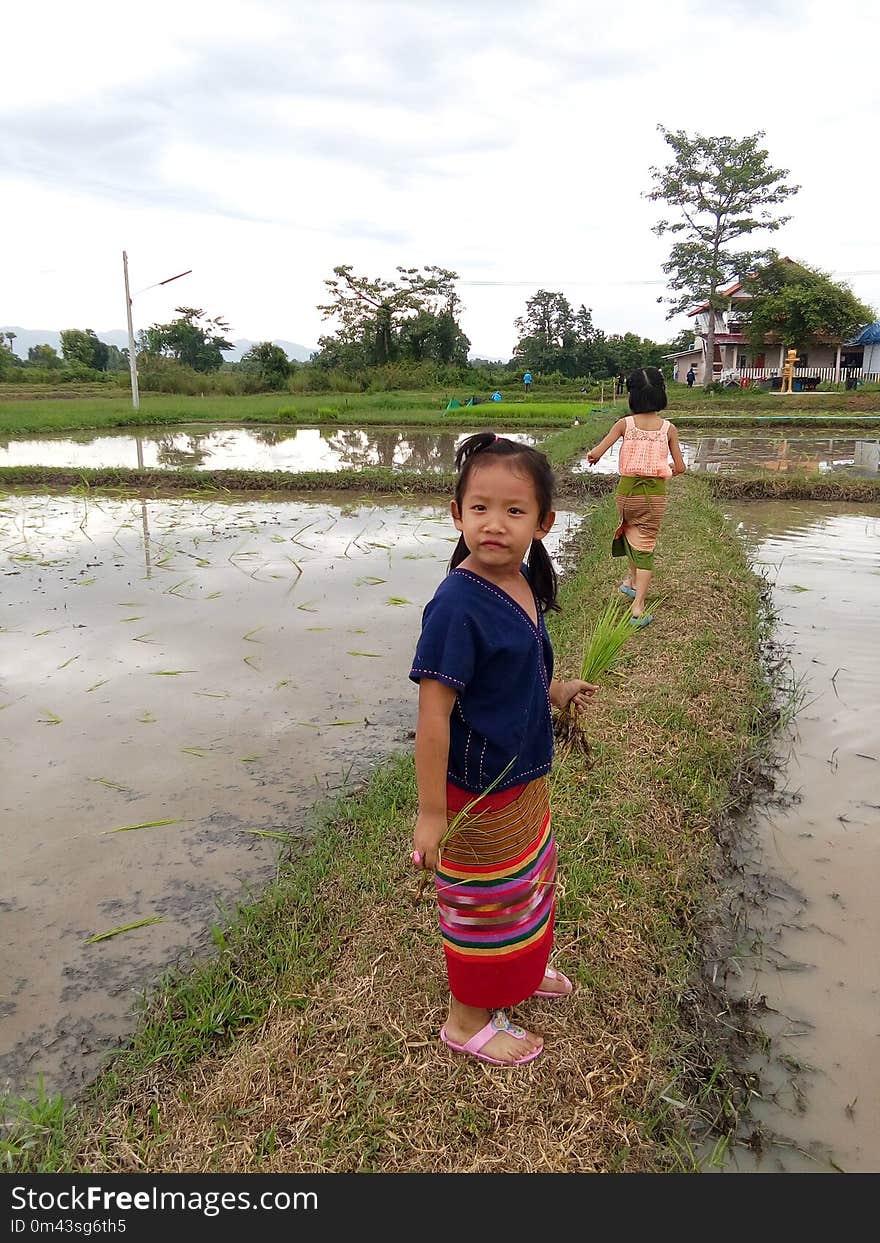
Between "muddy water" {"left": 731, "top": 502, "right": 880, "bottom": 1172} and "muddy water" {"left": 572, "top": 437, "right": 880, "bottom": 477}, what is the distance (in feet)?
20.3

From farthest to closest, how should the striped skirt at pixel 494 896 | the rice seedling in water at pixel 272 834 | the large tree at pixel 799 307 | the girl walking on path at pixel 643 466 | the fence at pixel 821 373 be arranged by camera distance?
1. the fence at pixel 821 373
2. the large tree at pixel 799 307
3. the girl walking on path at pixel 643 466
4. the rice seedling in water at pixel 272 834
5. the striped skirt at pixel 494 896

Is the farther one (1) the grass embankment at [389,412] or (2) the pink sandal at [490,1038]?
(1) the grass embankment at [389,412]

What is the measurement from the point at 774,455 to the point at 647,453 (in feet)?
33.5

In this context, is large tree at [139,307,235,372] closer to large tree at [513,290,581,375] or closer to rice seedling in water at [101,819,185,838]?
large tree at [513,290,581,375]

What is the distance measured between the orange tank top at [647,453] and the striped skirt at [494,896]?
2906mm

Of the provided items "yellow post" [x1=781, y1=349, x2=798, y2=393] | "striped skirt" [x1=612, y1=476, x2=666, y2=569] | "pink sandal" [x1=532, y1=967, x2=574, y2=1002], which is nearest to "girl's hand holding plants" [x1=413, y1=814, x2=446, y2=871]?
"pink sandal" [x1=532, y1=967, x2=574, y2=1002]

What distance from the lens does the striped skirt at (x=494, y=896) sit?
1463 mm

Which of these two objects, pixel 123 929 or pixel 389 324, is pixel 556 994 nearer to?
pixel 123 929

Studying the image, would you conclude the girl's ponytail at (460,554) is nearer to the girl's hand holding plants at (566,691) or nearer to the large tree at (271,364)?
the girl's hand holding plants at (566,691)

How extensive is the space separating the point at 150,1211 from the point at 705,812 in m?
1.95

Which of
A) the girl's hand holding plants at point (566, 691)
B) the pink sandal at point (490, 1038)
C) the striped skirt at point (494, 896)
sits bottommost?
the pink sandal at point (490, 1038)

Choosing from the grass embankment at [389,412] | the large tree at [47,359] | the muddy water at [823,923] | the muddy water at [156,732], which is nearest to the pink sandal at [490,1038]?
the muddy water at [823,923]

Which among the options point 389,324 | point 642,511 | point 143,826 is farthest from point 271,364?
point 143,826

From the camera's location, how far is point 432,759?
1.33 metres
